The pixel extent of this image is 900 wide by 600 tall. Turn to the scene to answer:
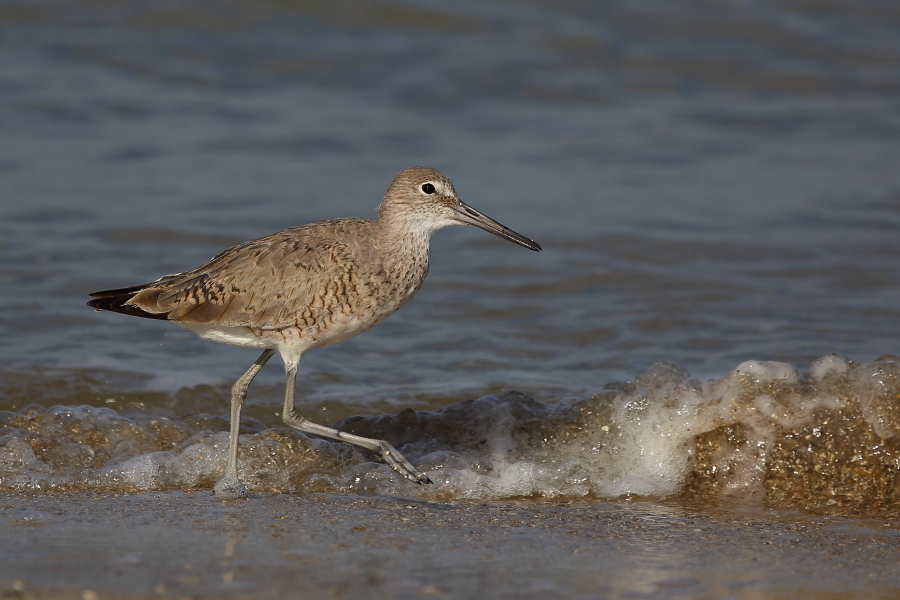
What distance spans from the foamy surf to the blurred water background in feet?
0.09

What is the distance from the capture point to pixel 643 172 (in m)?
11.9

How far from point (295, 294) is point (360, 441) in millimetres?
867

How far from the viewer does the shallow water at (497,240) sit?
19.5 feet

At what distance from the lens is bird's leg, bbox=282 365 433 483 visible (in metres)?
5.61

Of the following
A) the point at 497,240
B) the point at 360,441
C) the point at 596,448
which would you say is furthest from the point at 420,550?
the point at 497,240

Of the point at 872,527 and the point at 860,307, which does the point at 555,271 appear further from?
the point at 872,527

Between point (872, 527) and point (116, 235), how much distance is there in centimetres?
708

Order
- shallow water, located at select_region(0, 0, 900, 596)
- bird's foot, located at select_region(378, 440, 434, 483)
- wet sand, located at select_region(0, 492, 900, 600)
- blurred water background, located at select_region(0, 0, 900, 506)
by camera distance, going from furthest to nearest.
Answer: blurred water background, located at select_region(0, 0, 900, 506)
shallow water, located at select_region(0, 0, 900, 596)
bird's foot, located at select_region(378, 440, 434, 483)
wet sand, located at select_region(0, 492, 900, 600)

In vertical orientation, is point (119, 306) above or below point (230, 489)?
above

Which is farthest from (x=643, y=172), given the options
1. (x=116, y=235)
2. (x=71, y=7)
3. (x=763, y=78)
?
(x=71, y=7)

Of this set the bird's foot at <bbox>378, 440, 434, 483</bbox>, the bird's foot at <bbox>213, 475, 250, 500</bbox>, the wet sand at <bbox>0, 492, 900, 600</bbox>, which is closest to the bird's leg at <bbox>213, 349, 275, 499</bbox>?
the bird's foot at <bbox>213, 475, 250, 500</bbox>

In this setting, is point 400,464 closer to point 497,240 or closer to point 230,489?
point 230,489

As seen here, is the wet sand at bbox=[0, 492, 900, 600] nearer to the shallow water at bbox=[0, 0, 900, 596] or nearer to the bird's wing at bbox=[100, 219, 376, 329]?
the shallow water at bbox=[0, 0, 900, 596]

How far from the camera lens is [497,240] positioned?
10625 mm
